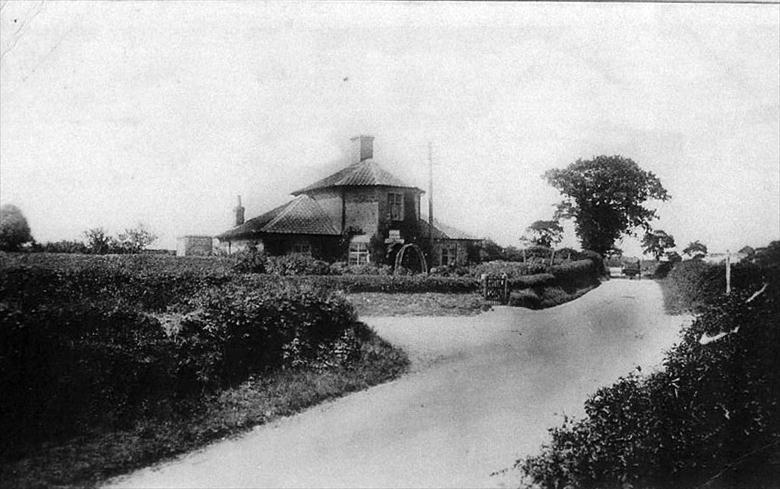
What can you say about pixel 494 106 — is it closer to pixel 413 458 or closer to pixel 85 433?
pixel 413 458

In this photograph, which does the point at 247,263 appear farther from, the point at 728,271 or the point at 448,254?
the point at 728,271

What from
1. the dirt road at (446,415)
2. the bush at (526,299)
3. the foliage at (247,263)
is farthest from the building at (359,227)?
the dirt road at (446,415)

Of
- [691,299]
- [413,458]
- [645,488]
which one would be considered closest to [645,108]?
[691,299]

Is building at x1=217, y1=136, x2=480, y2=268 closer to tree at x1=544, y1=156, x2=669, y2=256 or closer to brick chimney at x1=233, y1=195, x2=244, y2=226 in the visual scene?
brick chimney at x1=233, y1=195, x2=244, y2=226

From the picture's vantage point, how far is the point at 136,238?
7539 mm

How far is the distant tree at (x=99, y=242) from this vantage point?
689 cm

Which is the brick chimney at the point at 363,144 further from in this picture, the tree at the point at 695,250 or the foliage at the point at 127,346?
the tree at the point at 695,250

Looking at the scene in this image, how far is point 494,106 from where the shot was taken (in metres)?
6.76

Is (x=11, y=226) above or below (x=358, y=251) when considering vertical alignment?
above

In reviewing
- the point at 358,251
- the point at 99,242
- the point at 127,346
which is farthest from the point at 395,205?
the point at 127,346

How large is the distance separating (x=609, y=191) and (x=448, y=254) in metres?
12.0

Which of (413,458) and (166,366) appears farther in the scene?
(166,366)

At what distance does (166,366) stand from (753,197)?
8.05 metres

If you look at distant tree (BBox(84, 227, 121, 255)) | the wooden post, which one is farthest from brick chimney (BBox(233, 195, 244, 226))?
the wooden post
